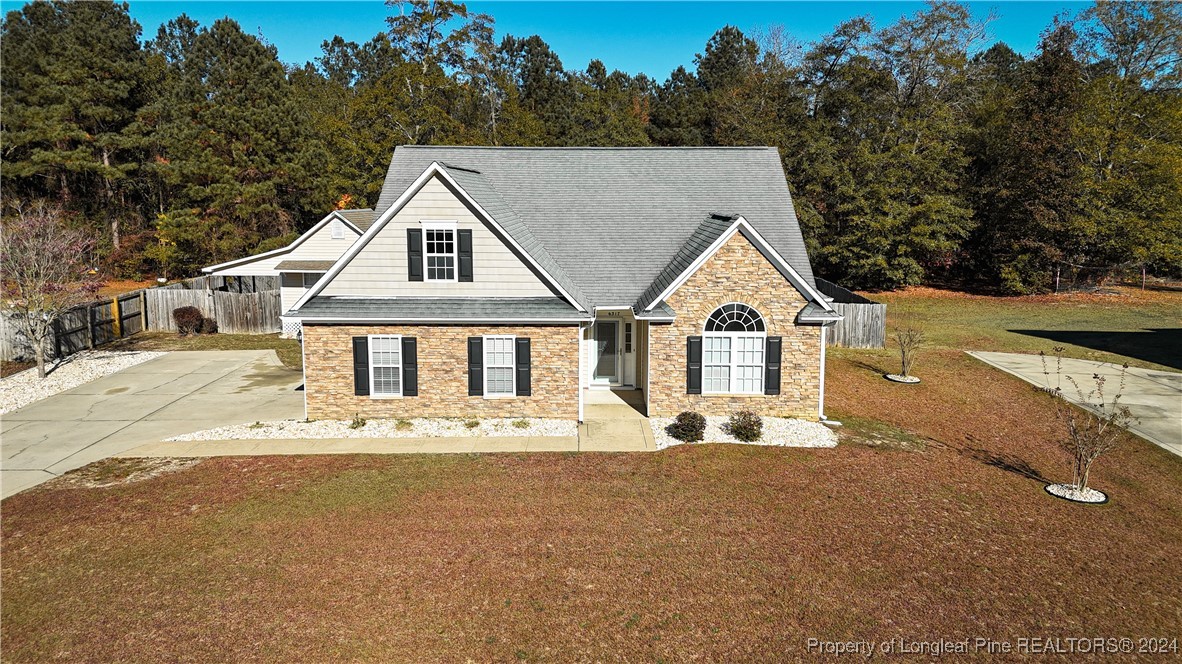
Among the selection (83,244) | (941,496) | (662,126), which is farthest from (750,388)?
(662,126)

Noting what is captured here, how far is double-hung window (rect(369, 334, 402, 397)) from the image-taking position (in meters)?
17.8

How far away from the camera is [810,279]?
62.5 ft

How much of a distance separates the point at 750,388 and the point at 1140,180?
38750mm

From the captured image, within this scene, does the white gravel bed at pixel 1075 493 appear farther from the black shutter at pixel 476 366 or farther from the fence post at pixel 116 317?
the fence post at pixel 116 317

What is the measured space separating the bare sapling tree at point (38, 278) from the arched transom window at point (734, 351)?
21.0 m

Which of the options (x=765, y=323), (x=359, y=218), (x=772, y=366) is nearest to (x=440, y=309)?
(x=765, y=323)

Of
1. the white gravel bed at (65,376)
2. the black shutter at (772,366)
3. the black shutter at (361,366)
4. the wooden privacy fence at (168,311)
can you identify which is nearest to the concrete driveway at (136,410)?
the white gravel bed at (65,376)

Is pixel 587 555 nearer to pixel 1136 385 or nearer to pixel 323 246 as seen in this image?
pixel 1136 385

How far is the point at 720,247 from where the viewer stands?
17734 mm

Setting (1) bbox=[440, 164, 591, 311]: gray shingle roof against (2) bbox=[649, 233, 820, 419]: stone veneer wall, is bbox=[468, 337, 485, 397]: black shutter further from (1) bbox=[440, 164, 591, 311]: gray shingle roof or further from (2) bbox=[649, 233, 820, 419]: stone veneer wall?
(2) bbox=[649, 233, 820, 419]: stone veneer wall

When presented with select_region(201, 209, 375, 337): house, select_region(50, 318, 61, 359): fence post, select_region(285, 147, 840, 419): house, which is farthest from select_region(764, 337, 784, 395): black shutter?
select_region(50, 318, 61, 359): fence post

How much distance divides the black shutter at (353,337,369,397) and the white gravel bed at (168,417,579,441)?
88 centimetres

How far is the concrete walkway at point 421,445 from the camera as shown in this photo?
1608 cm

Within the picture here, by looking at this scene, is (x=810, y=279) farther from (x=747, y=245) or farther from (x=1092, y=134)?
(x=1092, y=134)
